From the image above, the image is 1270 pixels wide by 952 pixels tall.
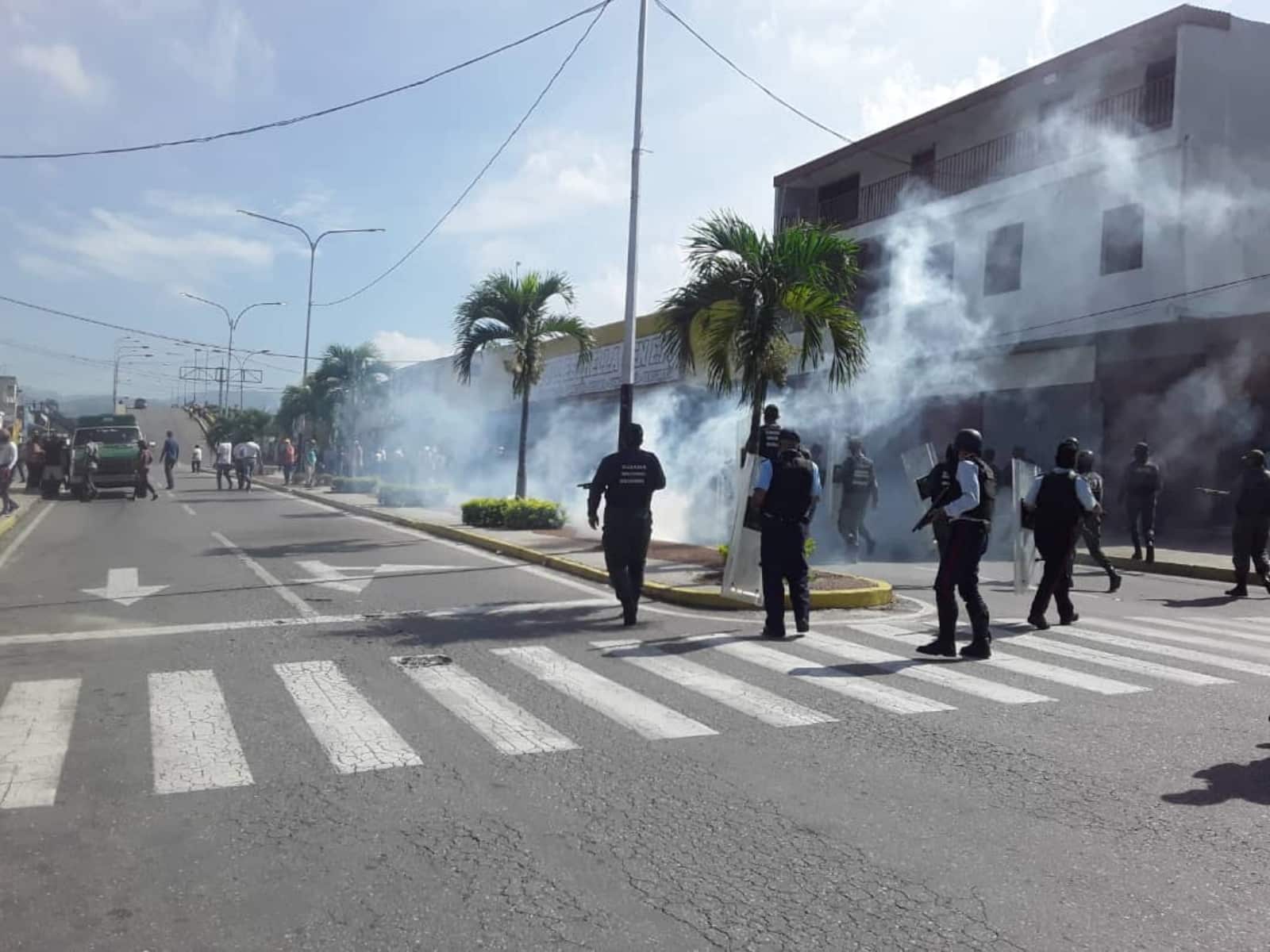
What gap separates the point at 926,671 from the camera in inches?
299

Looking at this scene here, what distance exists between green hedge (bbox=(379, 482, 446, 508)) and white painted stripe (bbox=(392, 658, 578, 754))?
18541 millimetres

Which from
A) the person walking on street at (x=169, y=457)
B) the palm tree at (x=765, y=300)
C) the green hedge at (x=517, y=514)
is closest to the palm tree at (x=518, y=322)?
the green hedge at (x=517, y=514)

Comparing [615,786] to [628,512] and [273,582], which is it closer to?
[628,512]

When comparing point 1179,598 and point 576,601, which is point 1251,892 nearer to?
point 576,601

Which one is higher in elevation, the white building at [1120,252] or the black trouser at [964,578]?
the white building at [1120,252]

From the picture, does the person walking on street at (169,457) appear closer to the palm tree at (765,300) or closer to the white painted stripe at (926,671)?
the palm tree at (765,300)

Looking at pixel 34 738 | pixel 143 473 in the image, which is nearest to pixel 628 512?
pixel 34 738

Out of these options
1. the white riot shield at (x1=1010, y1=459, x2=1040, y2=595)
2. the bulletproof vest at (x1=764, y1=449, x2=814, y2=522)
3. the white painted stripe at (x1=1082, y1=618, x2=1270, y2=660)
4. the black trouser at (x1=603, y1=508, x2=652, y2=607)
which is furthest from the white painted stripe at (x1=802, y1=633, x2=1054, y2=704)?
the white riot shield at (x1=1010, y1=459, x2=1040, y2=595)

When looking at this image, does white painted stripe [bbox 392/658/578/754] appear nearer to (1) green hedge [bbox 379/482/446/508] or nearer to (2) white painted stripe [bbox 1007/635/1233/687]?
(2) white painted stripe [bbox 1007/635/1233/687]

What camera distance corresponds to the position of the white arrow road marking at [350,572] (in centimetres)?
1184

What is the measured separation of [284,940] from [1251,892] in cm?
327

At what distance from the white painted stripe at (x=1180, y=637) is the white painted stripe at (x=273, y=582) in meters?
7.17

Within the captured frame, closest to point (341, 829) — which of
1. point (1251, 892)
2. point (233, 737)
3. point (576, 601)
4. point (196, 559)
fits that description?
point (233, 737)

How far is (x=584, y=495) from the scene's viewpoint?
27516 millimetres
